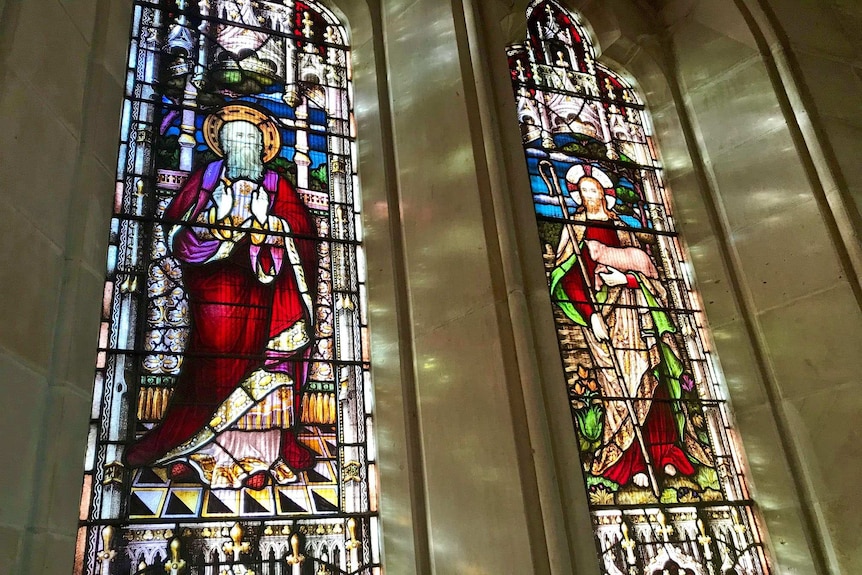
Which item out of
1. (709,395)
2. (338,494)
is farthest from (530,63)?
(338,494)

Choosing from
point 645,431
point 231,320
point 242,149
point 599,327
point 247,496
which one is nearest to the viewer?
point 247,496

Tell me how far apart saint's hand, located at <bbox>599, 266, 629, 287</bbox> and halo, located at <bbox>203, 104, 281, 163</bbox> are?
1.92 meters

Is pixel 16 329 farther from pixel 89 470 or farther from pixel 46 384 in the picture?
pixel 89 470

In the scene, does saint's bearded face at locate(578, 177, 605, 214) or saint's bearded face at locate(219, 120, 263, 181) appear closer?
saint's bearded face at locate(219, 120, 263, 181)

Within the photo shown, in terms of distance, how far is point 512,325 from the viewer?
2889mm

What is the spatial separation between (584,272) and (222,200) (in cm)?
198

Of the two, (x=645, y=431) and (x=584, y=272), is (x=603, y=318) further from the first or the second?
(x=645, y=431)

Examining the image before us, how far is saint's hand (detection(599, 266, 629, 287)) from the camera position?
413 cm

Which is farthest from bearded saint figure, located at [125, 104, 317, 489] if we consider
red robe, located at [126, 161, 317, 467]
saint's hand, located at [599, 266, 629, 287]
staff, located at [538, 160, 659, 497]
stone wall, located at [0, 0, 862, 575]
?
saint's hand, located at [599, 266, 629, 287]

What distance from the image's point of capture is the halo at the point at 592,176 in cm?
442

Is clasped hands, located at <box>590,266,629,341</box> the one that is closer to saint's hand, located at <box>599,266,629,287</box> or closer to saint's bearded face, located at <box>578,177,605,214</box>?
saint's hand, located at <box>599,266,629,287</box>

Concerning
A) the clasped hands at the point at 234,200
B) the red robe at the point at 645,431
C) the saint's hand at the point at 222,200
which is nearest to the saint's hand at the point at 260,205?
the clasped hands at the point at 234,200

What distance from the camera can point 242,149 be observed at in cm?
364

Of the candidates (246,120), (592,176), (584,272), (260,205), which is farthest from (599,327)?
(246,120)
